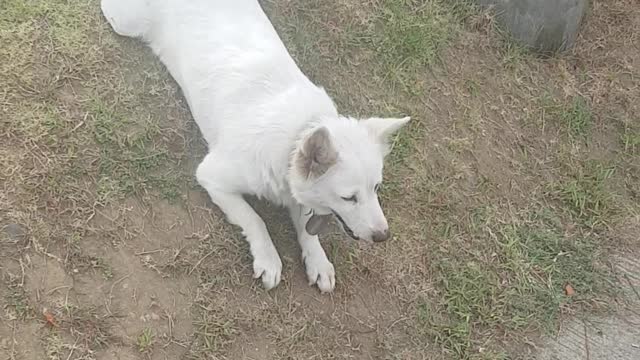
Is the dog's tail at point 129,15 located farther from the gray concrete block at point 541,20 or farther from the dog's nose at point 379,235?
the gray concrete block at point 541,20

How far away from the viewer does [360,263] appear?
156 inches

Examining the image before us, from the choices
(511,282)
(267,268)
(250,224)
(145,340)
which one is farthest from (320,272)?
(511,282)

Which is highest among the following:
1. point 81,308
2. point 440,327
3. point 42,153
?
Answer: point 42,153

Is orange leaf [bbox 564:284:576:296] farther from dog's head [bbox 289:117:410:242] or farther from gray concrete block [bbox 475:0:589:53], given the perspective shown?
gray concrete block [bbox 475:0:589:53]

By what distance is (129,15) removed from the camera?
4.17 meters

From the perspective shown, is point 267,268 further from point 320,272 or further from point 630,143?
point 630,143

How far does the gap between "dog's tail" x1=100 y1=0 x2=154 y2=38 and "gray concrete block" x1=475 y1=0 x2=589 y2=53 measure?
2.13m

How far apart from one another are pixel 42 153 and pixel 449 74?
2.35 m

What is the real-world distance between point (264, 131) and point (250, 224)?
0.43 m

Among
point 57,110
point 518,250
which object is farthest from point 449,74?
point 57,110

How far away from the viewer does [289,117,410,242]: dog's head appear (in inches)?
130

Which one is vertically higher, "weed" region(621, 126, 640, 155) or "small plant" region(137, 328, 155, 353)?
"small plant" region(137, 328, 155, 353)

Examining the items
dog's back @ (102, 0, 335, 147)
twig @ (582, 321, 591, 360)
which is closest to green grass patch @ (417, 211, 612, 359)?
twig @ (582, 321, 591, 360)

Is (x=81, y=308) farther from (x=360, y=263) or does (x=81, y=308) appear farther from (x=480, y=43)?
(x=480, y=43)
